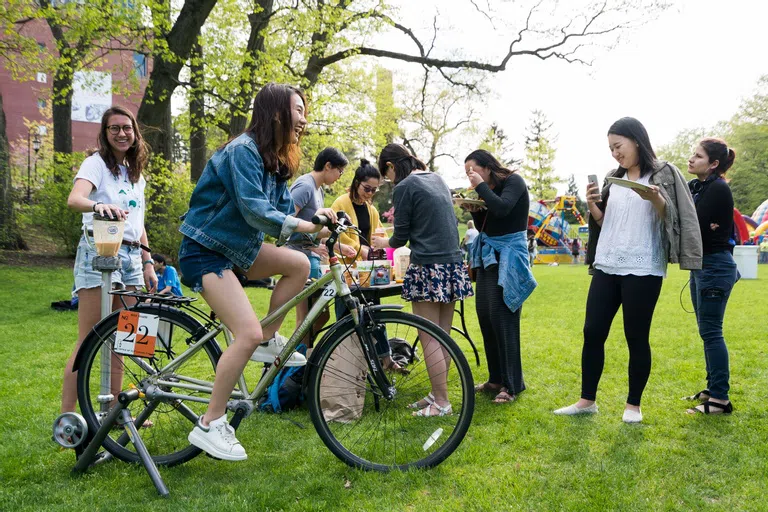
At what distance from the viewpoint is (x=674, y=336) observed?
7.04 meters

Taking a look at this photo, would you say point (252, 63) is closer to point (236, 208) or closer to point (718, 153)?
point (718, 153)

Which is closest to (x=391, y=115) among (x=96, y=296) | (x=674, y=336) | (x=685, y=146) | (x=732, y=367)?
(x=674, y=336)

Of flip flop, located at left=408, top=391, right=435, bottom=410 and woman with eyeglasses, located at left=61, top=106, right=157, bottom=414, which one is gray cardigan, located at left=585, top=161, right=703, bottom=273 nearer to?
flip flop, located at left=408, top=391, right=435, bottom=410

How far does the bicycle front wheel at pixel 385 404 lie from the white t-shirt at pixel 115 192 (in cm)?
141

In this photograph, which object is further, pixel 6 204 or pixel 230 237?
pixel 6 204

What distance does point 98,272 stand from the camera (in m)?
3.27

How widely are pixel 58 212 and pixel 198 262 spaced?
46.8ft

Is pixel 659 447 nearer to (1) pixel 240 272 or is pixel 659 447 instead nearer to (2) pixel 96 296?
(1) pixel 240 272

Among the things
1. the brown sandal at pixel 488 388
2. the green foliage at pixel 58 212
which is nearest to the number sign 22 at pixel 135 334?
the brown sandal at pixel 488 388

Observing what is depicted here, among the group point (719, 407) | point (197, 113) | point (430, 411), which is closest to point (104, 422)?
point (430, 411)

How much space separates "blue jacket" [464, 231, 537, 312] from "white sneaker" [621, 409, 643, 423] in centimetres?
104

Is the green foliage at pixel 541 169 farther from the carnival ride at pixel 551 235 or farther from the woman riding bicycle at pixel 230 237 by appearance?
the woman riding bicycle at pixel 230 237

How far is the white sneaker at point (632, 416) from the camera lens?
12.5 feet

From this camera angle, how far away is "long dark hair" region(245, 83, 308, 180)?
2.83 metres
